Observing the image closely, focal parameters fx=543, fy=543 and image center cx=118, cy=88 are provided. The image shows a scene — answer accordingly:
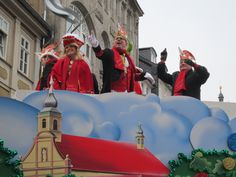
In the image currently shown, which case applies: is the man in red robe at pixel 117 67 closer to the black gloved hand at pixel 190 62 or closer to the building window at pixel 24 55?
the black gloved hand at pixel 190 62

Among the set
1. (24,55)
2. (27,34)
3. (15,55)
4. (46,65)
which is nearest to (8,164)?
(46,65)

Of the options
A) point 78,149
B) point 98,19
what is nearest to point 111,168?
point 78,149

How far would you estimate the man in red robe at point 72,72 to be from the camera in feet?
32.4

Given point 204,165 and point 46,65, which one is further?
point 46,65

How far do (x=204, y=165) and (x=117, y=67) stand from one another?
2.80 m

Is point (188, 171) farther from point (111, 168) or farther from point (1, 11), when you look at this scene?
point (1, 11)

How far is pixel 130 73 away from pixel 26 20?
9397mm

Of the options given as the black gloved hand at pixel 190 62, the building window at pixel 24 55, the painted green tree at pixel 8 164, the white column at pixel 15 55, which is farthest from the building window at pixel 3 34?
the painted green tree at pixel 8 164

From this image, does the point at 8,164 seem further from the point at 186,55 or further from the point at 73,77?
the point at 186,55

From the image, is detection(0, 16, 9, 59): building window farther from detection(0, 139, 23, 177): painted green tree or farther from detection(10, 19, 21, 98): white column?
detection(0, 139, 23, 177): painted green tree

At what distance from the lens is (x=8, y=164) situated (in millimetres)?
7625

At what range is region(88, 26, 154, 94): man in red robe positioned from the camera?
10498 millimetres

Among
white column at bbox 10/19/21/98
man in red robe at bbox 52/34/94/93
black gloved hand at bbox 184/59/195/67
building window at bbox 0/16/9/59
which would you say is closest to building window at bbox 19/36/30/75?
white column at bbox 10/19/21/98

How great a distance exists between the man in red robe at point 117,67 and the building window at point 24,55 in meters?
8.95
